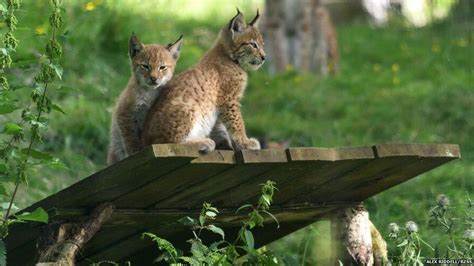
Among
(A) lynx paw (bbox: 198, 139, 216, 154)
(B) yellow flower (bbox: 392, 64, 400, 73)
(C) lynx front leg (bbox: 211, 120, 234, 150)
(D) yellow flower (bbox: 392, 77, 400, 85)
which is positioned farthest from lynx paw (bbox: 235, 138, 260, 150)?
(B) yellow flower (bbox: 392, 64, 400, 73)

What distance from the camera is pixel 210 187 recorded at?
5.36 m

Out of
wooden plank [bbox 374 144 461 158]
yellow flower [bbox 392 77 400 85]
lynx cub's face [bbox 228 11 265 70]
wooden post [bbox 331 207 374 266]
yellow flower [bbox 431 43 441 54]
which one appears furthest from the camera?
yellow flower [bbox 431 43 441 54]

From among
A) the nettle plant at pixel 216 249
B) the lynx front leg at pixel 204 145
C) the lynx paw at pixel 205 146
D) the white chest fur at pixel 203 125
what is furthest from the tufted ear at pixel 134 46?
the nettle plant at pixel 216 249

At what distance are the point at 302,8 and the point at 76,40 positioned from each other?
324 centimetres

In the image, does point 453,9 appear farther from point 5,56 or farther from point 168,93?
point 5,56

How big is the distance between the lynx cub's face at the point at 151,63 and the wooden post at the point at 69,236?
120 centimetres

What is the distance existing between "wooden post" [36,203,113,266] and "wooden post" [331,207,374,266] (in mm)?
1474

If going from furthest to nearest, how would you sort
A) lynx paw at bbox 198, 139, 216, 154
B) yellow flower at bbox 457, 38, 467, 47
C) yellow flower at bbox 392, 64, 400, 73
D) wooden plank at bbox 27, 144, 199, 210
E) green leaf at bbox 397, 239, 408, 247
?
yellow flower at bbox 457, 38, 467, 47 < yellow flower at bbox 392, 64, 400, 73 < green leaf at bbox 397, 239, 408, 247 < lynx paw at bbox 198, 139, 216, 154 < wooden plank at bbox 27, 144, 199, 210

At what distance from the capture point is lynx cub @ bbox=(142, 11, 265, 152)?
19.0 ft

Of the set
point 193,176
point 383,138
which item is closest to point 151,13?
point 383,138

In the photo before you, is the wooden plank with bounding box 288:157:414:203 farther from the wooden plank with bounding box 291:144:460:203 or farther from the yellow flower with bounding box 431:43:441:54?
the yellow flower with bounding box 431:43:441:54

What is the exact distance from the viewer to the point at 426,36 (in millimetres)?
14914

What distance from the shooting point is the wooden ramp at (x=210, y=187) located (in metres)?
4.97

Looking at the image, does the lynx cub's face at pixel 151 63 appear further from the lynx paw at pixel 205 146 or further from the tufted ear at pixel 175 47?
the lynx paw at pixel 205 146
